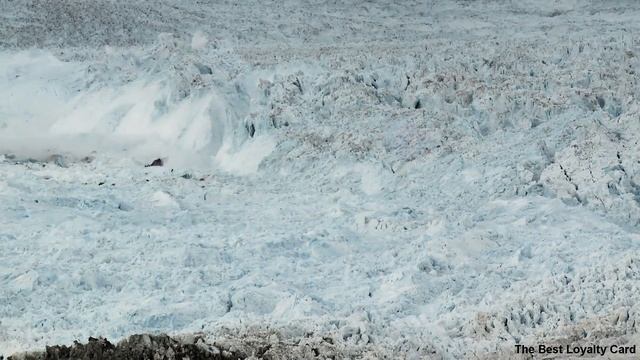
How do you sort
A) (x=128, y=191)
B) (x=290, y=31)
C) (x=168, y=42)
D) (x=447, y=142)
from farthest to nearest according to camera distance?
1. (x=290, y=31)
2. (x=168, y=42)
3. (x=447, y=142)
4. (x=128, y=191)

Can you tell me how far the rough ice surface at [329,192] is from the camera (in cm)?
922

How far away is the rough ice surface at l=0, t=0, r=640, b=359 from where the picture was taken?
9.22 metres

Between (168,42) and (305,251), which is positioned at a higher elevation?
(168,42)

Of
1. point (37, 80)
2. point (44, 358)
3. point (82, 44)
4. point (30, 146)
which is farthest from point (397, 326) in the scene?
point (82, 44)

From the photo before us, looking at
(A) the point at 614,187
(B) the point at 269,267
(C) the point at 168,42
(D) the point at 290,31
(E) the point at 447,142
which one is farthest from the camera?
(D) the point at 290,31

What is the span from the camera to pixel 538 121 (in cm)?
1522

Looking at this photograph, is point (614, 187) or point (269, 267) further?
point (614, 187)

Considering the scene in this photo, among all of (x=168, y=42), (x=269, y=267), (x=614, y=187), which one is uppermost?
(x=168, y=42)

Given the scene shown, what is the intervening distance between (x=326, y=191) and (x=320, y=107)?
3136mm

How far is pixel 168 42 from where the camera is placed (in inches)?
758

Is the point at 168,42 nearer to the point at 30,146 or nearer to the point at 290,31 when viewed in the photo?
the point at 30,146

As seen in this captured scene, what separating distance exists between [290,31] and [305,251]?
633 inches

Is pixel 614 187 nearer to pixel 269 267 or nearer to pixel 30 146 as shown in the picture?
pixel 269 267

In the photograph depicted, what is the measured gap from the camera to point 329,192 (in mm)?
13555
